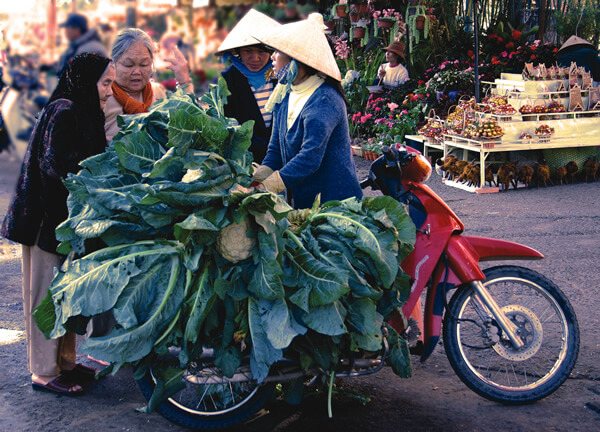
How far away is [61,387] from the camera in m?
3.83

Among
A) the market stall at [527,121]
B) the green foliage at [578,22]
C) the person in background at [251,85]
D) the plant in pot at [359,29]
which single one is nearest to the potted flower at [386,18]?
the plant in pot at [359,29]

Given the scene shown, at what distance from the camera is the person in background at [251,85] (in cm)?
469

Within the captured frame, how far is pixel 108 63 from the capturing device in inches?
148

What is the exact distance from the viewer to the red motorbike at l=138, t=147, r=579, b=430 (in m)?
3.35

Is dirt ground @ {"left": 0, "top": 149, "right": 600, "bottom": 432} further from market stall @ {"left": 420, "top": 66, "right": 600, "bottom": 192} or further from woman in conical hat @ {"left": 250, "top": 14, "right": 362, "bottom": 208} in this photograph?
market stall @ {"left": 420, "top": 66, "right": 600, "bottom": 192}

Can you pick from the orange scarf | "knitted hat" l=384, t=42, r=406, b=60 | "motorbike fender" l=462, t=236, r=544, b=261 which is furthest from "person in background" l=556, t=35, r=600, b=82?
the orange scarf

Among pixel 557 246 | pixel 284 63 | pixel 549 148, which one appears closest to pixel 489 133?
pixel 549 148

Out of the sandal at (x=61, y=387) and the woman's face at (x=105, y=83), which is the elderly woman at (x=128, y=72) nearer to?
the woman's face at (x=105, y=83)

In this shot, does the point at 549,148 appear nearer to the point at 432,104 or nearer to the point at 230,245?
the point at 432,104

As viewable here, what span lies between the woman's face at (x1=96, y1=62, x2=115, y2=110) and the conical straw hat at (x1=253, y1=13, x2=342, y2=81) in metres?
0.85

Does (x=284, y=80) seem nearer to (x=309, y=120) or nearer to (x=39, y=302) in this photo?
(x=309, y=120)

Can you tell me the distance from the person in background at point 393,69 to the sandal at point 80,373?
973 centimetres

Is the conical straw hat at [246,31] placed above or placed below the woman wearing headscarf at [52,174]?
above

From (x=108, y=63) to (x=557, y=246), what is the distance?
443 centimetres
